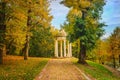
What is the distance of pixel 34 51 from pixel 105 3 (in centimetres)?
2565

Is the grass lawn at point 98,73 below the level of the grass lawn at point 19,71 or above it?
below

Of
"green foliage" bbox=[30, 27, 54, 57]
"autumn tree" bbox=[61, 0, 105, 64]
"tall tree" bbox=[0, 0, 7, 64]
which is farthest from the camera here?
"green foliage" bbox=[30, 27, 54, 57]

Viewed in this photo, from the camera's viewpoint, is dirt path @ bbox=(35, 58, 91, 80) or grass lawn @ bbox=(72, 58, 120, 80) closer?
dirt path @ bbox=(35, 58, 91, 80)

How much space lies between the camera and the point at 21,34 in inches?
1196

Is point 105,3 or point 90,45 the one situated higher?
point 105,3

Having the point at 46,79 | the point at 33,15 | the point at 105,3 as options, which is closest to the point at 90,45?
the point at 105,3

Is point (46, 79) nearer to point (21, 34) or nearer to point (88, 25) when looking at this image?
point (21, 34)

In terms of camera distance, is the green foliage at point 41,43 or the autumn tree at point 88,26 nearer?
the autumn tree at point 88,26

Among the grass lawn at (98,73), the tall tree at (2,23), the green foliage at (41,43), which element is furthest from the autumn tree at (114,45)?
the tall tree at (2,23)

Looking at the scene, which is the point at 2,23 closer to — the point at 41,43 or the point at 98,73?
the point at 98,73

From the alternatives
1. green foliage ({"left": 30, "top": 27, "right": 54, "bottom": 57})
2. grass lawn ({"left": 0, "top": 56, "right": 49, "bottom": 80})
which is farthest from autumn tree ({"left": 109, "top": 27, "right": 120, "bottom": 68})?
grass lawn ({"left": 0, "top": 56, "right": 49, "bottom": 80})

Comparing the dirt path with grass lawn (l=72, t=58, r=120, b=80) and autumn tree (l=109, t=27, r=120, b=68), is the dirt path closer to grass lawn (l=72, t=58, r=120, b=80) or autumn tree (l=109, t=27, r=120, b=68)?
grass lawn (l=72, t=58, r=120, b=80)

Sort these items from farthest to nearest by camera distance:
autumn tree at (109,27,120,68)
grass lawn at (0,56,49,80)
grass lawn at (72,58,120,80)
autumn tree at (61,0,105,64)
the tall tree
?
autumn tree at (109,27,120,68)
autumn tree at (61,0,105,64)
the tall tree
grass lawn at (72,58,120,80)
grass lawn at (0,56,49,80)

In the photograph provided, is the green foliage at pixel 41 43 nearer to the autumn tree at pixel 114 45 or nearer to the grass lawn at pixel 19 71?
the autumn tree at pixel 114 45
